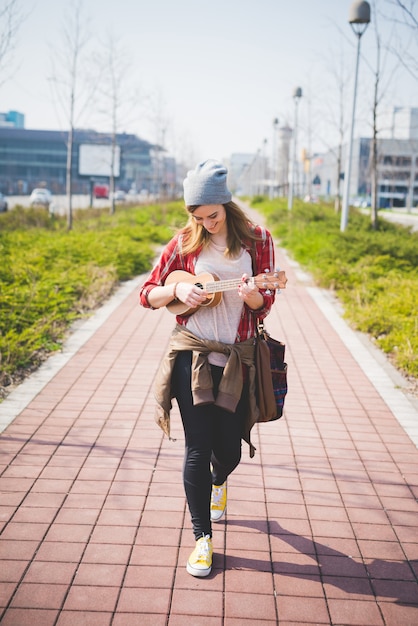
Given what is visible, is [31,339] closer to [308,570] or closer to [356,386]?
[356,386]

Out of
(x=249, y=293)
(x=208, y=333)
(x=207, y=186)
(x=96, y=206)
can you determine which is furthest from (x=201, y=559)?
(x=96, y=206)

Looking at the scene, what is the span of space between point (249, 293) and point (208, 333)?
→ 0.33 metres

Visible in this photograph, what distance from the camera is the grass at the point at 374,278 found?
7.12m

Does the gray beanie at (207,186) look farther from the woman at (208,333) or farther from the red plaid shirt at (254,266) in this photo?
the red plaid shirt at (254,266)

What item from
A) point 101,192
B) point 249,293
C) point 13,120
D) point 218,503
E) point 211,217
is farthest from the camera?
point 13,120

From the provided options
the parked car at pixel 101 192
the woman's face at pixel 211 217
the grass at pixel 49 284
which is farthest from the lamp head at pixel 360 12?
the parked car at pixel 101 192

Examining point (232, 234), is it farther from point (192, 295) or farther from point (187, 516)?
point (187, 516)

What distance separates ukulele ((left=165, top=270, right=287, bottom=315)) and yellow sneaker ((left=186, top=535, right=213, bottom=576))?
3.64 feet

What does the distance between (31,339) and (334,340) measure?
12.1 ft

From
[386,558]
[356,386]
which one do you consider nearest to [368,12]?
[356,386]

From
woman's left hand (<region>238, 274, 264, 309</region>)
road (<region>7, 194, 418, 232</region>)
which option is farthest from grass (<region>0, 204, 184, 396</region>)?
road (<region>7, 194, 418, 232</region>)

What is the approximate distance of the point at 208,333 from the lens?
2916mm

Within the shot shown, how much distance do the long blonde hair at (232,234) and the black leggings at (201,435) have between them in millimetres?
505

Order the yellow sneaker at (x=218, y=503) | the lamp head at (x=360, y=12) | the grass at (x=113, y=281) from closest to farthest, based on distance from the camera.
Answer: the yellow sneaker at (x=218, y=503)
the grass at (x=113, y=281)
the lamp head at (x=360, y=12)
